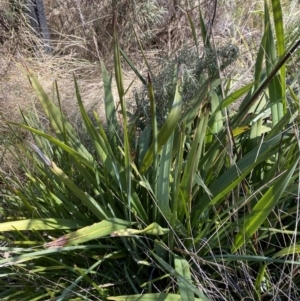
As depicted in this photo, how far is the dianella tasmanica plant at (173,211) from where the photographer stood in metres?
1.32

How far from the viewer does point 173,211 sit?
1372mm

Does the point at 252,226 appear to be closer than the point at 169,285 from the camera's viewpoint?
Yes

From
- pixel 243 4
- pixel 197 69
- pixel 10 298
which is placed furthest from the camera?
pixel 243 4

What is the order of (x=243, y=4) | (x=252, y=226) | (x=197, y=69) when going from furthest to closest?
(x=243, y=4), (x=197, y=69), (x=252, y=226)

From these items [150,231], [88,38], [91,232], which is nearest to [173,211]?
[150,231]

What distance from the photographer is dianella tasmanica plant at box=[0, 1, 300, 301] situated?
1324 mm

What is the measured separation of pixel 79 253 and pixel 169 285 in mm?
292

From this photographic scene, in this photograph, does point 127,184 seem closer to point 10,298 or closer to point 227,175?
point 227,175

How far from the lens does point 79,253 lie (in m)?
1.48

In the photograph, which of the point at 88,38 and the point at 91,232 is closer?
the point at 91,232

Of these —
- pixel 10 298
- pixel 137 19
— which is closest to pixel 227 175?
pixel 10 298

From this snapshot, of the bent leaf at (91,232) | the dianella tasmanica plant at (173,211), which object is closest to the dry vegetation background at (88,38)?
the dianella tasmanica plant at (173,211)

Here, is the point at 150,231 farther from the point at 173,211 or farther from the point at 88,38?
the point at 88,38

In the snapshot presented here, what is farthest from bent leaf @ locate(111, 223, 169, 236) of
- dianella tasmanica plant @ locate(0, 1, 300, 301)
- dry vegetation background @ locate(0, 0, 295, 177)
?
dry vegetation background @ locate(0, 0, 295, 177)
